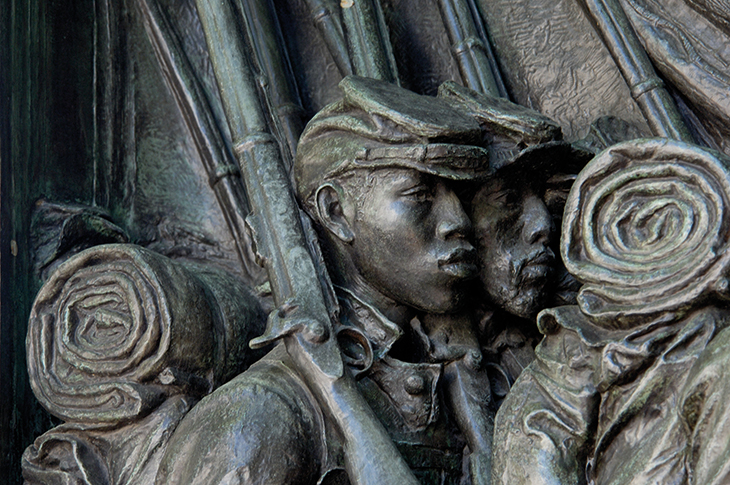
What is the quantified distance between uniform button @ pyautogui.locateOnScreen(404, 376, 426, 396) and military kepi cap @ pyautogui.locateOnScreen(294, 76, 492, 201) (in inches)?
21.0

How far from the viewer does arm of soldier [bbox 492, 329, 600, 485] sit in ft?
6.06

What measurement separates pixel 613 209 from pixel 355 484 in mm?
842

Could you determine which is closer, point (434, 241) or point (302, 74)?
point (434, 241)

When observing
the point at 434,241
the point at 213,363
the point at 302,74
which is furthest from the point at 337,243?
the point at 302,74

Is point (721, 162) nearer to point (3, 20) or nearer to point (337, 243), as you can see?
point (337, 243)

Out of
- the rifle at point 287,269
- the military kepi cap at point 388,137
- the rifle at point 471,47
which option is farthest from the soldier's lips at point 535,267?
the rifle at point 471,47

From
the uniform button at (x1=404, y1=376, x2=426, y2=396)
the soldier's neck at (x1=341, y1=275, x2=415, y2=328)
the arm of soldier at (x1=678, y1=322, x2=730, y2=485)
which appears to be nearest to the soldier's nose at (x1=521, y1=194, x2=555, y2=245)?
the soldier's neck at (x1=341, y1=275, x2=415, y2=328)

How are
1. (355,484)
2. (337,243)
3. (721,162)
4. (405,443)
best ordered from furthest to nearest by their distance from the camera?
(337,243) → (405,443) → (355,484) → (721,162)

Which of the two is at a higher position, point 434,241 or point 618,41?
point 618,41

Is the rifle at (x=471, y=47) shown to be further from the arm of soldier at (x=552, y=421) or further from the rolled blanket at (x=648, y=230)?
the arm of soldier at (x=552, y=421)

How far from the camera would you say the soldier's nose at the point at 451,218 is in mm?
2318

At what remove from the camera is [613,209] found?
76.0 inches

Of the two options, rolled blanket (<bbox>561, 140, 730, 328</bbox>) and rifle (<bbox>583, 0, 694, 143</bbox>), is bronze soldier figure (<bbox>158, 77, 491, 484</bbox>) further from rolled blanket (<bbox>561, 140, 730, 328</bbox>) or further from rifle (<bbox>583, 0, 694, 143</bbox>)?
rifle (<bbox>583, 0, 694, 143</bbox>)

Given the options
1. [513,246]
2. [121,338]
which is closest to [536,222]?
[513,246]
